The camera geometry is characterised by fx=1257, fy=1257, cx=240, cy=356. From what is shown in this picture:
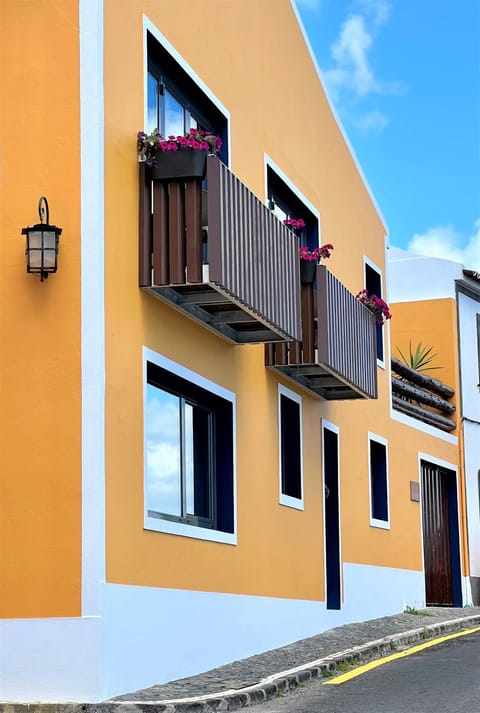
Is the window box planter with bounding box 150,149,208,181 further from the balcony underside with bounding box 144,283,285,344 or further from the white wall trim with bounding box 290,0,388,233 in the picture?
the white wall trim with bounding box 290,0,388,233

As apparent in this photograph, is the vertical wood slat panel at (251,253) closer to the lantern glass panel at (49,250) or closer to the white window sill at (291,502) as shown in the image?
the lantern glass panel at (49,250)

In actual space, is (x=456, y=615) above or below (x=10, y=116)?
below

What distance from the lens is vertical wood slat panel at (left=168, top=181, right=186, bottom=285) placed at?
38.1 feet

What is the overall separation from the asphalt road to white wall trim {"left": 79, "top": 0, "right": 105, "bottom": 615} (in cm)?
192

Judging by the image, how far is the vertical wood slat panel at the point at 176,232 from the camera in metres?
11.6

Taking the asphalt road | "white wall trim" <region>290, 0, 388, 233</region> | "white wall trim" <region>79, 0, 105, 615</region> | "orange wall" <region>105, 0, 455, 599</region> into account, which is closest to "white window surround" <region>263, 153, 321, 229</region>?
"orange wall" <region>105, 0, 455, 599</region>

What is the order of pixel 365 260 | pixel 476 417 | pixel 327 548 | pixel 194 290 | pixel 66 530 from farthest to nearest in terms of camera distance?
pixel 476 417 < pixel 365 260 < pixel 327 548 < pixel 194 290 < pixel 66 530

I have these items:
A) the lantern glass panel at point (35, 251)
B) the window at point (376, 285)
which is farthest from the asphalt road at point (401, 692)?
the window at point (376, 285)

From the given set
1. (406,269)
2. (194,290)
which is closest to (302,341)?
(194,290)

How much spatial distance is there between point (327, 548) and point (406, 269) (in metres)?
10.2

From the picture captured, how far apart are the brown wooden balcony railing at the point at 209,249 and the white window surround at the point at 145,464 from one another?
1.88 feet

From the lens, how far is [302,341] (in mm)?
15406

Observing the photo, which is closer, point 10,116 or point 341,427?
point 10,116

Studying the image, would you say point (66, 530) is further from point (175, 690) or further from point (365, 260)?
point (365, 260)
